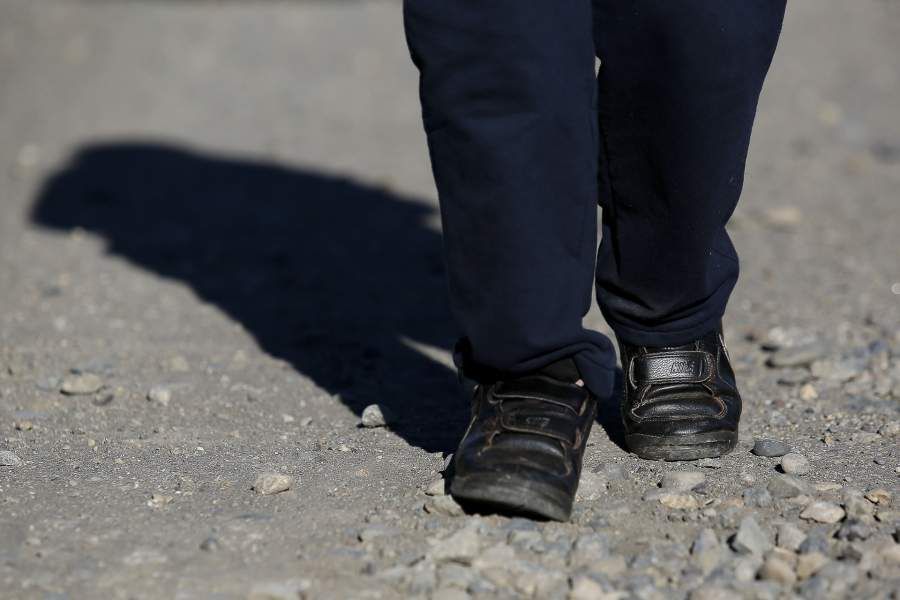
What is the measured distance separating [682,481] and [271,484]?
0.70 m

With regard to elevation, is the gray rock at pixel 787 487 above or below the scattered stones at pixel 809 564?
below

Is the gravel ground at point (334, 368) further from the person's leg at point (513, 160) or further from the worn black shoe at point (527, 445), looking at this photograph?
the person's leg at point (513, 160)

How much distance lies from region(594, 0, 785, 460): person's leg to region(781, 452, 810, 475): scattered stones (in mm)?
115

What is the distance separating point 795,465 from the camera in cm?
218

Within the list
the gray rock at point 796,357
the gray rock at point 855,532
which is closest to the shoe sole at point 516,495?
the gray rock at point 855,532

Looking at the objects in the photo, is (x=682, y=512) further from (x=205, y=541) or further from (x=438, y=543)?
(x=205, y=541)

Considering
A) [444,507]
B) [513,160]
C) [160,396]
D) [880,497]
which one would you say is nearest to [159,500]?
[444,507]

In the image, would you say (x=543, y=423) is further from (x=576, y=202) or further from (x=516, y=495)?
(x=576, y=202)

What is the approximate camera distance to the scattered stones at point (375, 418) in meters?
2.48

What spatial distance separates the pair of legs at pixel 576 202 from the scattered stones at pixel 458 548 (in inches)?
3.6

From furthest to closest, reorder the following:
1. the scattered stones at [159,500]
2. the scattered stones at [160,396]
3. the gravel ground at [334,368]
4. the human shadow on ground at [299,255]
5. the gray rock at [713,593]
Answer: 1. the human shadow on ground at [299,255]
2. the scattered stones at [160,396]
3. the scattered stones at [159,500]
4. the gravel ground at [334,368]
5. the gray rock at [713,593]

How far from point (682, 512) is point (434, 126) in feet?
2.43

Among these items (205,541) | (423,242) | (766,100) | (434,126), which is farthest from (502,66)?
(766,100)

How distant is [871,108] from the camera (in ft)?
18.5
